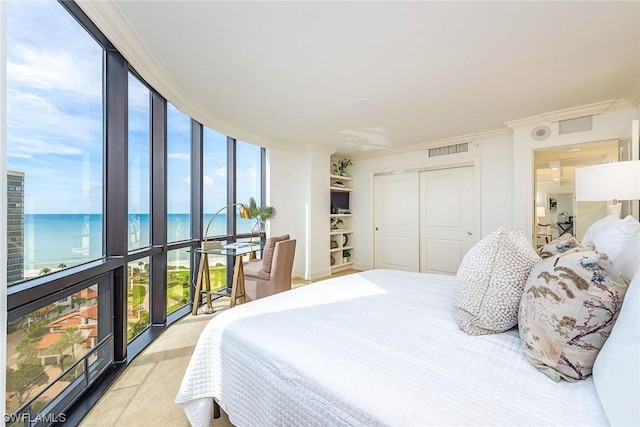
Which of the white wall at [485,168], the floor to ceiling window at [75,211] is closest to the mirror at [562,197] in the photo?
the white wall at [485,168]

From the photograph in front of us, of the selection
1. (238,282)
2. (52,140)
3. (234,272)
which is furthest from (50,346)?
(238,282)

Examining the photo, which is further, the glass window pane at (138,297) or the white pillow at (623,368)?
the glass window pane at (138,297)

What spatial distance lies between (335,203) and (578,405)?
4.83 m

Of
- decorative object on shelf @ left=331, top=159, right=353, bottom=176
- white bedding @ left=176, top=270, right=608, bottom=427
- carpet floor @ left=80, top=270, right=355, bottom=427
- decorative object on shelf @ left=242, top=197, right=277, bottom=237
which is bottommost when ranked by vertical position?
carpet floor @ left=80, top=270, right=355, bottom=427

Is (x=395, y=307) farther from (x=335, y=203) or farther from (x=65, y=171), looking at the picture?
(x=335, y=203)

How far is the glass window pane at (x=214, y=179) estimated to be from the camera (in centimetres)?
355

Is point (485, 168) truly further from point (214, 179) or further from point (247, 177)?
point (214, 179)

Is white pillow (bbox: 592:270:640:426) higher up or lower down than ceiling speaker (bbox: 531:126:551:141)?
lower down

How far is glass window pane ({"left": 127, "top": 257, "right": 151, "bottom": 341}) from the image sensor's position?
2277mm

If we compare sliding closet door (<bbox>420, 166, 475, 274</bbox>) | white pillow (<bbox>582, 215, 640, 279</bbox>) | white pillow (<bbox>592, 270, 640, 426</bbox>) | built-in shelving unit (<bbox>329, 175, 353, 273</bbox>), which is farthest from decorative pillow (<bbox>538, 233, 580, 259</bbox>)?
built-in shelving unit (<bbox>329, 175, 353, 273</bbox>)

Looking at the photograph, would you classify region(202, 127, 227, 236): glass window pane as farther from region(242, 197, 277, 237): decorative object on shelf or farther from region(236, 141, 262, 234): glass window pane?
region(242, 197, 277, 237): decorative object on shelf

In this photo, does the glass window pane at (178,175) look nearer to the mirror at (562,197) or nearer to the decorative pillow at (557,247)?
the decorative pillow at (557,247)

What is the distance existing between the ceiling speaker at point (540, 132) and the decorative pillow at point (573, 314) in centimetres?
332

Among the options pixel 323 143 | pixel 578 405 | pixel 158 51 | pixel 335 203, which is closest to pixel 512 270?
pixel 578 405
